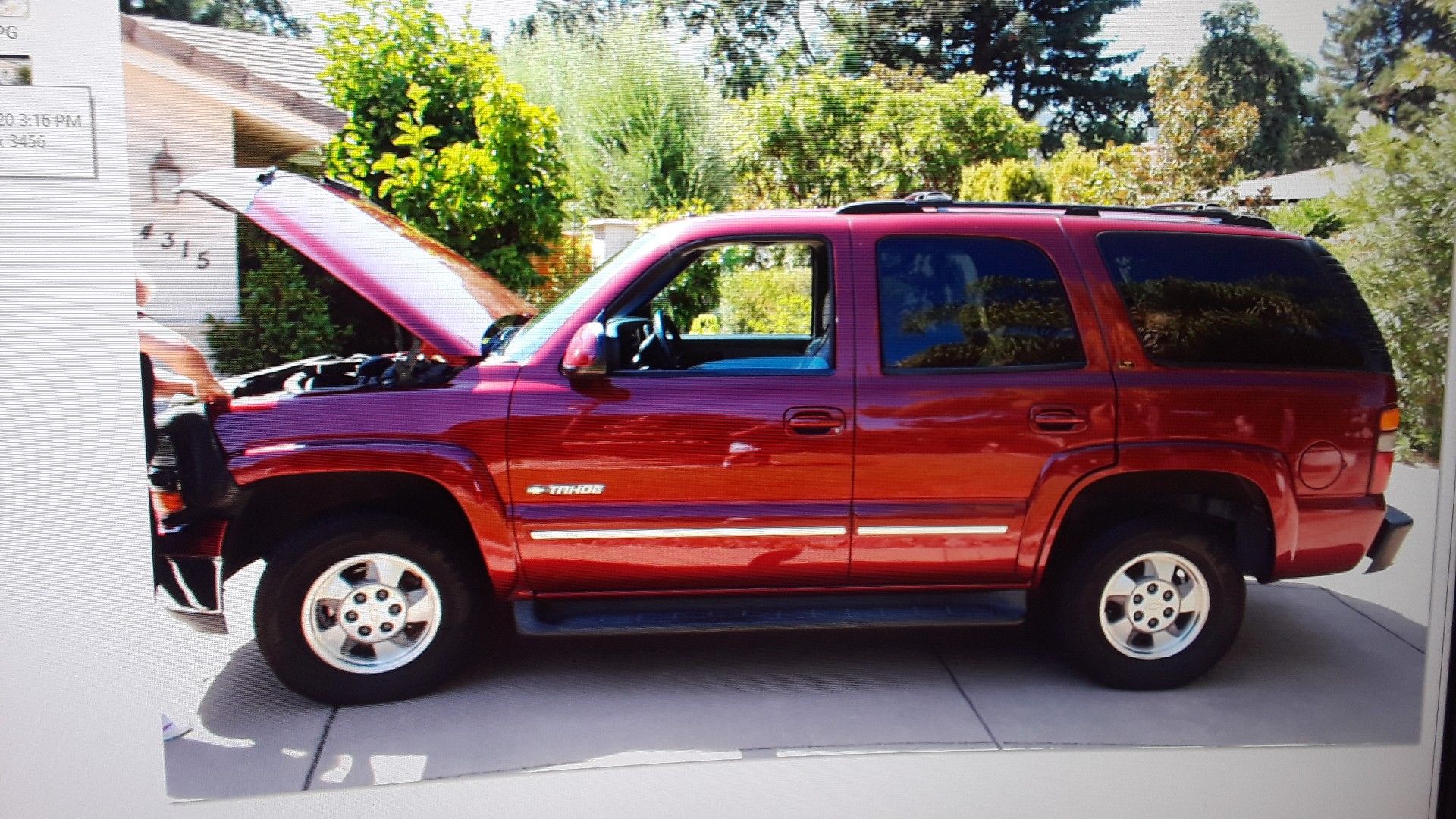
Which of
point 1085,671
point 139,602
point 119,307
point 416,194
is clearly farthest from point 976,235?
point 139,602

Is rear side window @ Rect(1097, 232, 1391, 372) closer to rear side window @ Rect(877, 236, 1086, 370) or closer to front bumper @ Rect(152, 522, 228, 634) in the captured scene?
rear side window @ Rect(877, 236, 1086, 370)

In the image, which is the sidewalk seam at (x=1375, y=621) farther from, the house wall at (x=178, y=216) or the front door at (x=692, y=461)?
the house wall at (x=178, y=216)

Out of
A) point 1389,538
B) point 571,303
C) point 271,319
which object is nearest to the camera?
point 271,319

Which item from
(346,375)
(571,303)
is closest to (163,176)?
(346,375)

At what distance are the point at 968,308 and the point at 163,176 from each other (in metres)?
2.49

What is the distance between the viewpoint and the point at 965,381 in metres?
3.01

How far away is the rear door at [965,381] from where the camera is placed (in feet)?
9.83

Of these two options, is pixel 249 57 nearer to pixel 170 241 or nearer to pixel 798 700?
pixel 170 241

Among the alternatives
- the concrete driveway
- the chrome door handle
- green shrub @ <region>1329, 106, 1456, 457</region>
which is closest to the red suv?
the chrome door handle

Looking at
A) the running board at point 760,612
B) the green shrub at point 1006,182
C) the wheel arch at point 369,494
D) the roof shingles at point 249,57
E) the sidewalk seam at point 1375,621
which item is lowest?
the sidewalk seam at point 1375,621

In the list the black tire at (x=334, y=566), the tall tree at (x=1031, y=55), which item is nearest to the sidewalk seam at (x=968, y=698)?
the black tire at (x=334, y=566)

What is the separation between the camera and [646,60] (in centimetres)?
311

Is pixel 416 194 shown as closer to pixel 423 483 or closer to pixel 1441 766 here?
pixel 423 483

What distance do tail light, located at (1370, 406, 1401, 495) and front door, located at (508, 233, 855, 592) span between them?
1849 mm
